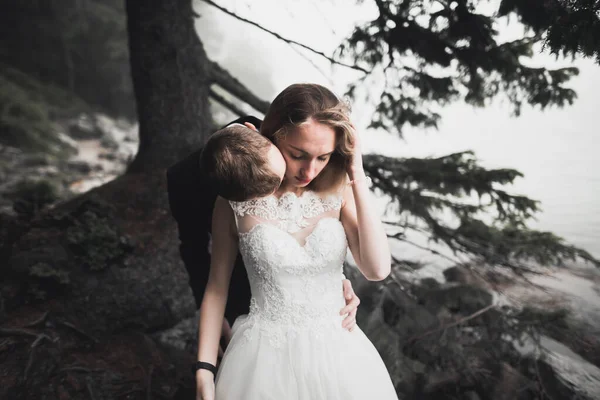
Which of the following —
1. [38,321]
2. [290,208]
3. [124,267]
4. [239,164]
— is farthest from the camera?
[124,267]

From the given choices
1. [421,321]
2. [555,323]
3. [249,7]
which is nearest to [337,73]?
[249,7]

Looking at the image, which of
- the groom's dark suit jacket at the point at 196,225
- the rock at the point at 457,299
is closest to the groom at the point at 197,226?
the groom's dark suit jacket at the point at 196,225

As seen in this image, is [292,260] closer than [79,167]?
Yes

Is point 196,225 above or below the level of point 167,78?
below

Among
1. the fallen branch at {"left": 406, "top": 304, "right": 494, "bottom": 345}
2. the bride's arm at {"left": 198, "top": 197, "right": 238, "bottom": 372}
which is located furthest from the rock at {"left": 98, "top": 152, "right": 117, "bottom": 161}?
the bride's arm at {"left": 198, "top": 197, "right": 238, "bottom": 372}

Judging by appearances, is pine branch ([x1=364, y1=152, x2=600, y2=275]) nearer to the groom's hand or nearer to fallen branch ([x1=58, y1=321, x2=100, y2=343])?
the groom's hand

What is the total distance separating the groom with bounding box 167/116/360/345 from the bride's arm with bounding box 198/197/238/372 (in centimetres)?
45

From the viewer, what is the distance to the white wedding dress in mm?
1688

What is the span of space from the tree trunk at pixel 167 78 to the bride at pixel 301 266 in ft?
8.53

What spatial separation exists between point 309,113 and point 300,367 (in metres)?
1.09

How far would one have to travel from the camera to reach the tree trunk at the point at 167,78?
4168mm

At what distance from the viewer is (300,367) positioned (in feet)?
5.61

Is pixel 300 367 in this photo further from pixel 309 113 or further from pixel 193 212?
pixel 193 212

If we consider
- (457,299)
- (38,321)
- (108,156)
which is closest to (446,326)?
(457,299)
